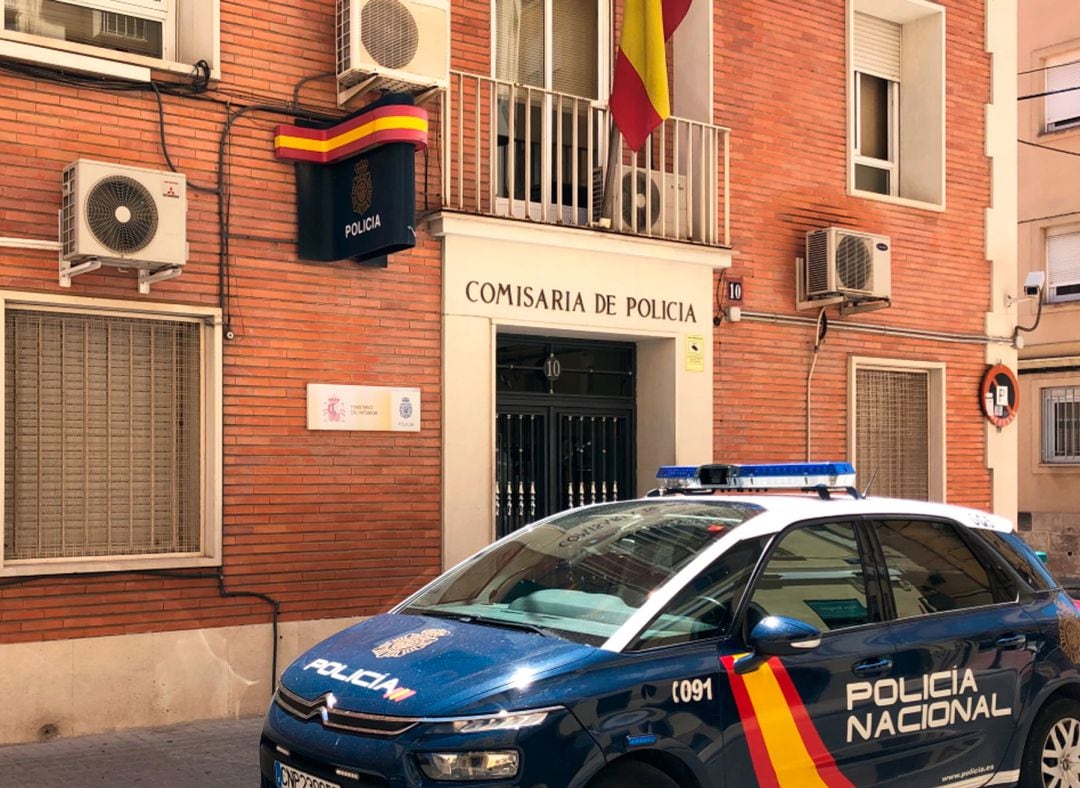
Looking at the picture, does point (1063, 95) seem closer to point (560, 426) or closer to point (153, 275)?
point (560, 426)

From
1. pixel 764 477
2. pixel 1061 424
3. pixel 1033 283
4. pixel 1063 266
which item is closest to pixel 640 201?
pixel 764 477

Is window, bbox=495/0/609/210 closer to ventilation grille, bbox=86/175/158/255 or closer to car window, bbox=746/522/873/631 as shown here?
ventilation grille, bbox=86/175/158/255

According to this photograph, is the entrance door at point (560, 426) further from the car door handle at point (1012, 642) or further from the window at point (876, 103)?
the car door handle at point (1012, 642)

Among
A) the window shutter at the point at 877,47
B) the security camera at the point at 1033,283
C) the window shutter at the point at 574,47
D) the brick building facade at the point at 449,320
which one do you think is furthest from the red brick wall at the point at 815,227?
the security camera at the point at 1033,283

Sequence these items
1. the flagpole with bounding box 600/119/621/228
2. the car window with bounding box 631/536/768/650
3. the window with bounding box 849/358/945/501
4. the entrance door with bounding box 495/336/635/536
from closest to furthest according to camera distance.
Result: the car window with bounding box 631/536/768/650 < the flagpole with bounding box 600/119/621/228 < the entrance door with bounding box 495/336/635/536 < the window with bounding box 849/358/945/501

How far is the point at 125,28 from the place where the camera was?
28.8 feet

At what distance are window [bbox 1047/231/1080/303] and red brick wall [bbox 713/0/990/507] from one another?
10.7m

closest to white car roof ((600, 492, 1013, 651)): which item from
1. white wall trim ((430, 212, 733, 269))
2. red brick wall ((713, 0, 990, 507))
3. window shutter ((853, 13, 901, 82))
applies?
white wall trim ((430, 212, 733, 269))

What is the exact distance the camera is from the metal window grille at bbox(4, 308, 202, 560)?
7965 mm

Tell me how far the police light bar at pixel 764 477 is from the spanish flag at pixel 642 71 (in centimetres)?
413

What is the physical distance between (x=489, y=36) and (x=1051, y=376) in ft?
54.6

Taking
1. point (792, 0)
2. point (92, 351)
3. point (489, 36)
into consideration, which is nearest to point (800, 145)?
point (792, 0)

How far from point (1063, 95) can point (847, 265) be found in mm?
14549

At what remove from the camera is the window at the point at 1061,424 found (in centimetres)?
2339
